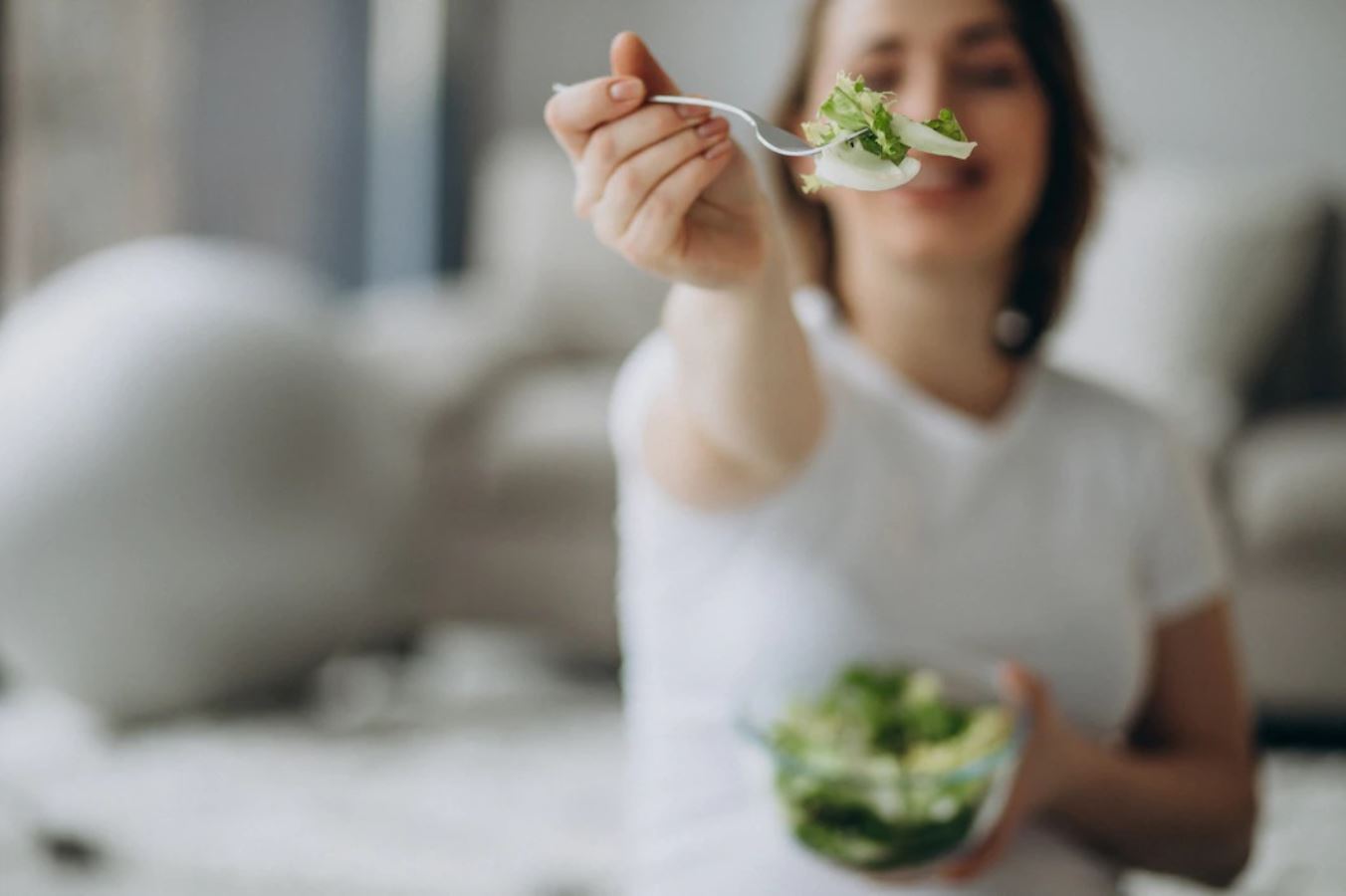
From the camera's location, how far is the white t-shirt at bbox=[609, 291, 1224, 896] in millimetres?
804

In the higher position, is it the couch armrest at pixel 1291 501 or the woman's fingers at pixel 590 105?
the woman's fingers at pixel 590 105

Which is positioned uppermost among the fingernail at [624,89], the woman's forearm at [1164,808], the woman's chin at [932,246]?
the fingernail at [624,89]

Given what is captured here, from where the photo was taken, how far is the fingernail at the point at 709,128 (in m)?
0.54

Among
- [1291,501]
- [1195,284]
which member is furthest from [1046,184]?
[1195,284]

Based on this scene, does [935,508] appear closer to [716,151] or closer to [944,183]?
[944,183]

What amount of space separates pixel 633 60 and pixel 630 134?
0.03 meters

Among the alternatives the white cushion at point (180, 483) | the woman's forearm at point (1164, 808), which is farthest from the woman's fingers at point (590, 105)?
the white cushion at point (180, 483)

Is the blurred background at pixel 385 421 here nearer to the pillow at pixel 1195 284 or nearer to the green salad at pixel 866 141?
the pillow at pixel 1195 284

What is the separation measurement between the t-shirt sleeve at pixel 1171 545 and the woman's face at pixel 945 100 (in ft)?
0.70

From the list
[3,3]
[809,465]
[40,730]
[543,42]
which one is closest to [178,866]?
Result: [40,730]

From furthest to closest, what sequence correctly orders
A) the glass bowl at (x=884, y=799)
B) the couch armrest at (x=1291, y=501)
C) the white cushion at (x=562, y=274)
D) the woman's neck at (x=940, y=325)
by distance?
the white cushion at (x=562, y=274) → the couch armrest at (x=1291, y=501) → the woman's neck at (x=940, y=325) → the glass bowl at (x=884, y=799)

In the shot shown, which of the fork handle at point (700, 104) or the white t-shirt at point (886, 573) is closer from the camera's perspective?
the fork handle at point (700, 104)

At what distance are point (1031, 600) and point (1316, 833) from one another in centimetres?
45

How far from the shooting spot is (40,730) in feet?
6.53
